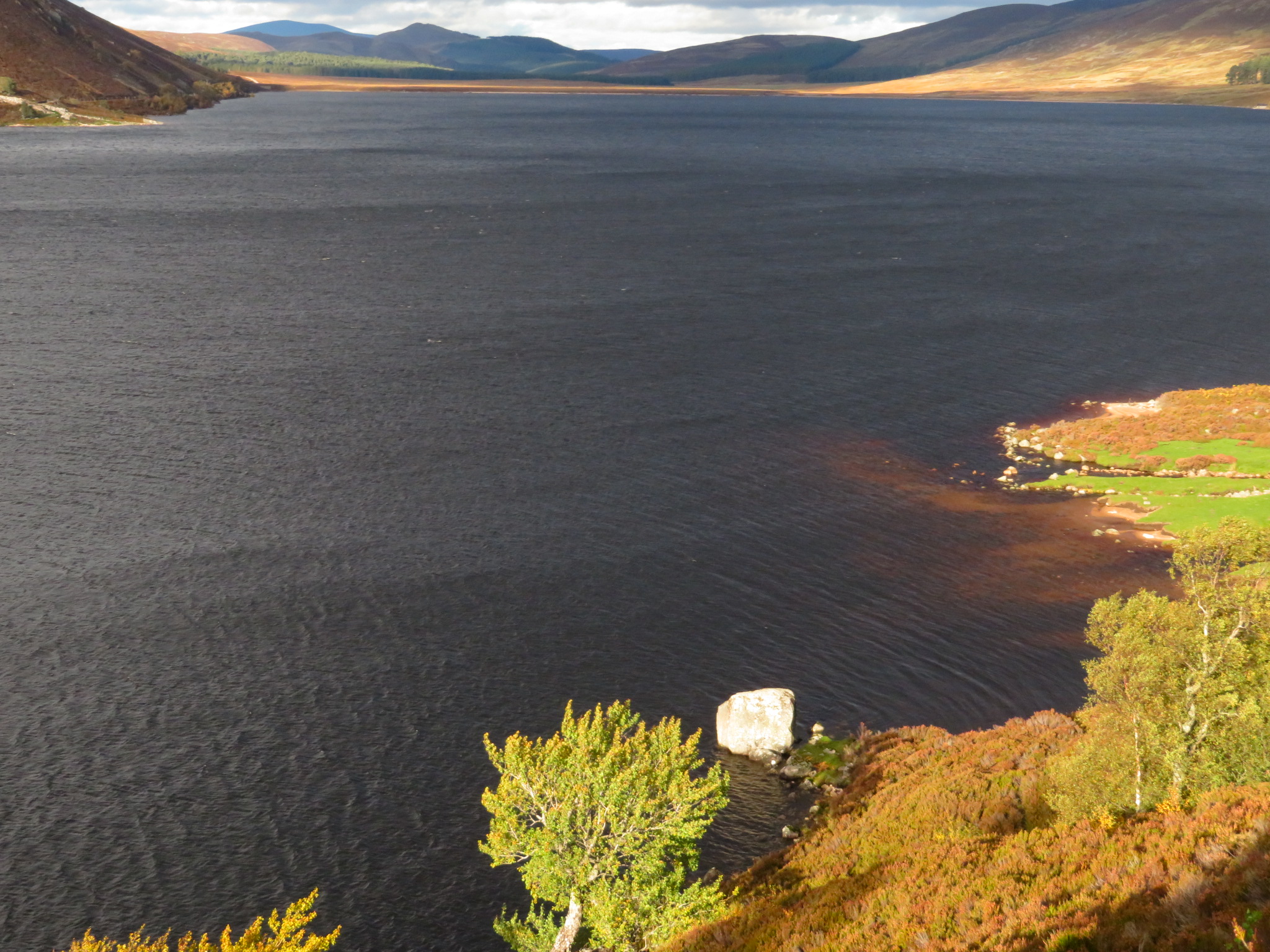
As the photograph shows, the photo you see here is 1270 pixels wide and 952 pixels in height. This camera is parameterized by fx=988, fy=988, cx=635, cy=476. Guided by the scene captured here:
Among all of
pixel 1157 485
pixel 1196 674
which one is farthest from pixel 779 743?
pixel 1157 485

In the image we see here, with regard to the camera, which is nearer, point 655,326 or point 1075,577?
point 1075,577

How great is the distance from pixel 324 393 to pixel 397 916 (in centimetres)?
6472

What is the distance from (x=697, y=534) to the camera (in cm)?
7238

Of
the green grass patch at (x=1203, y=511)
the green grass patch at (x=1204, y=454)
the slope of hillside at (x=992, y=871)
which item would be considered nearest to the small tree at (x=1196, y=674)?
the slope of hillside at (x=992, y=871)

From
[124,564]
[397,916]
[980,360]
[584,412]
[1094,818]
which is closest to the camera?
[1094,818]

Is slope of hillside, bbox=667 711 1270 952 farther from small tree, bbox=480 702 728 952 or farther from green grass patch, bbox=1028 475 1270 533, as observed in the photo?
green grass patch, bbox=1028 475 1270 533

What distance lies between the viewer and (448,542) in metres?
69.4

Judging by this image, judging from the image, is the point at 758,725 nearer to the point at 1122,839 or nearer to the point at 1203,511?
the point at 1122,839

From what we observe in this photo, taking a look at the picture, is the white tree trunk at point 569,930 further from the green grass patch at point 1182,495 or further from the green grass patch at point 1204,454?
the green grass patch at point 1204,454

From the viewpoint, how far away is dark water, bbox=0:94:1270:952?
147 ft

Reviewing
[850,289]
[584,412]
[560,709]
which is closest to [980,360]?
[850,289]

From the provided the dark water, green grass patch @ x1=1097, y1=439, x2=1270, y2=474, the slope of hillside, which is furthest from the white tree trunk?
green grass patch @ x1=1097, y1=439, x2=1270, y2=474

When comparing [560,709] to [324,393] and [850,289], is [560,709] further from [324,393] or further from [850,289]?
[850,289]

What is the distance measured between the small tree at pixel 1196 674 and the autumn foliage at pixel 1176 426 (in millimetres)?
58125
